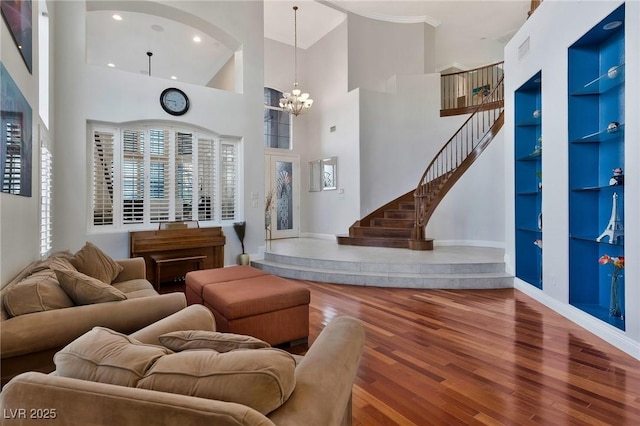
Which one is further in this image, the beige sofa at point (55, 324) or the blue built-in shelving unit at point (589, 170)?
the blue built-in shelving unit at point (589, 170)

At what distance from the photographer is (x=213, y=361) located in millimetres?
944

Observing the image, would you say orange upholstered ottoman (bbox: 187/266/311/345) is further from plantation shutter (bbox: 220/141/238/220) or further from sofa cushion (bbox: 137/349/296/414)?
plantation shutter (bbox: 220/141/238/220)

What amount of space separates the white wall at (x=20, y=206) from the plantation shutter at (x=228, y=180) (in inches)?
120

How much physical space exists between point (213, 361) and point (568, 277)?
3894 millimetres

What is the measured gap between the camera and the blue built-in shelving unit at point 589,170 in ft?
11.0

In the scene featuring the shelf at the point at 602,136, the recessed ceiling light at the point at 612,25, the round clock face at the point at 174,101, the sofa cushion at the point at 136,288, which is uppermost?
the round clock face at the point at 174,101

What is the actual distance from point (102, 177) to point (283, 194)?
4723 millimetres

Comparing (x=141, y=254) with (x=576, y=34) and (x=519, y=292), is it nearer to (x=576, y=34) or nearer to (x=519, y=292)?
(x=519, y=292)

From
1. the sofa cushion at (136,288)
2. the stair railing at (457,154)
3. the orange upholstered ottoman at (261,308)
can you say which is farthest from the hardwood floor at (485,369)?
the stair railing at (457,154)

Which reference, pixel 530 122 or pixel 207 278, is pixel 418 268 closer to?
pixel 530 122

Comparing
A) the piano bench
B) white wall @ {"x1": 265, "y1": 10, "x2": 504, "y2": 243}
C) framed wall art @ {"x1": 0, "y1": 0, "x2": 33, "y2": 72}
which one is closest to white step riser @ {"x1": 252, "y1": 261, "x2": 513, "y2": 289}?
the piano bench

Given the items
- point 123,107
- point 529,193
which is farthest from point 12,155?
point 529,193

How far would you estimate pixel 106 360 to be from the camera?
3.28 ft

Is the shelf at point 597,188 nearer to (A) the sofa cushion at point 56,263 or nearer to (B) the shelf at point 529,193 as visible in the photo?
(B) the shelf at point 529,193
